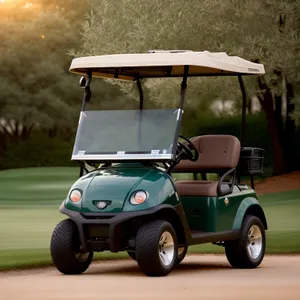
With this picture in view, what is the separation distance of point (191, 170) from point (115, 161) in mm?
1101

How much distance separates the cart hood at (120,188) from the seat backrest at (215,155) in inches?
49.3

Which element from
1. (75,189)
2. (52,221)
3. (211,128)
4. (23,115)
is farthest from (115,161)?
(23,115)

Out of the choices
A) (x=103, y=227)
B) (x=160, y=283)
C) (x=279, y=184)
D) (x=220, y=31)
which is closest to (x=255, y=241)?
(x=103, y=227)

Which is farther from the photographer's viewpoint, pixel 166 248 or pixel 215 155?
pixel 215 155

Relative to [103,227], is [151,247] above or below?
below

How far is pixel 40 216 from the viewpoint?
21.2 meters

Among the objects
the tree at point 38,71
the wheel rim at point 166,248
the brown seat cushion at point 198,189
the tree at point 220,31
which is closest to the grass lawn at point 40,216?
the brown seat cushion at point 198,189

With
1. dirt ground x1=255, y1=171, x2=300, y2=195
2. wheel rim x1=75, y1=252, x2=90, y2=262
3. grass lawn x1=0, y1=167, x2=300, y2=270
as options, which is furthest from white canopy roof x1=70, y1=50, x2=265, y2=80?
dirt ground x1=255, y1=171, x2=300, y2=195

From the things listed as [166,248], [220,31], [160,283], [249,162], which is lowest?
[160,283]

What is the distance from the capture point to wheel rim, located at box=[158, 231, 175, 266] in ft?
32.0

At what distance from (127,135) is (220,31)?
15.7m

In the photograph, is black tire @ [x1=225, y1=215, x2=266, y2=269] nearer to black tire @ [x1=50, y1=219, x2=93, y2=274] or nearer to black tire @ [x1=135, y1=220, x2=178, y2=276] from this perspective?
black tire @ [x1=135, y1=220, x2=178, y2=276]

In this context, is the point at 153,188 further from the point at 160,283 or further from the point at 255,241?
the point at 255,241

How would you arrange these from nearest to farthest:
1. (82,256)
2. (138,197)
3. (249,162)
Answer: (138,197), (82,256), (249,162)
